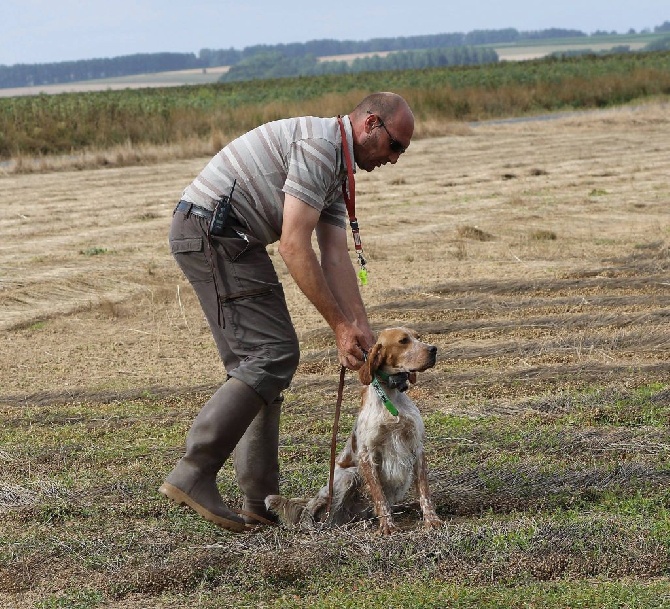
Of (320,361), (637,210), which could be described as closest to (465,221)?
(637,210)

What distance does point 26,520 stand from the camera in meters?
5.68

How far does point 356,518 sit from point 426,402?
2.17 metres

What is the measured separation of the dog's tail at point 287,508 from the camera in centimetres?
539

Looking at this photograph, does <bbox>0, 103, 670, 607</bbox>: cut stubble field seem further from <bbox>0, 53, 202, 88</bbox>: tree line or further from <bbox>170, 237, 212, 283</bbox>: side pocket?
<bbox>0, 53, 202, 88</bbox>: tree line

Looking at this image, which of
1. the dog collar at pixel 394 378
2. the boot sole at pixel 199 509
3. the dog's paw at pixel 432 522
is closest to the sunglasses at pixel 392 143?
the dog collar at pixel 394 378

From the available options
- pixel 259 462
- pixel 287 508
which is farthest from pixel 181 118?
pixel 287 508

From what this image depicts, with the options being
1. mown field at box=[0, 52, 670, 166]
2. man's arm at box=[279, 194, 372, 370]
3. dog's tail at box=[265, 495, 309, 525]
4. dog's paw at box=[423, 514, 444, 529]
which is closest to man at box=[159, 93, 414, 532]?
man's arm at box=[279, 194, 372, 370]

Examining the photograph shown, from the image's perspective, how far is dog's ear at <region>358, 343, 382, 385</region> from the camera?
5172mm

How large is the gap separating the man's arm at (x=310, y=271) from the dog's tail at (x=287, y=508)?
2.41ft

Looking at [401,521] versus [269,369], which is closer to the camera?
[269,369]

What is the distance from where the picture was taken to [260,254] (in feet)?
17.4

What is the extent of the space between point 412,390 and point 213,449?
2.61 meters

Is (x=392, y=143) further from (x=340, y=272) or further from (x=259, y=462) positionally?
(x=259, y=462)

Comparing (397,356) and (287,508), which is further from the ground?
(397,356)
